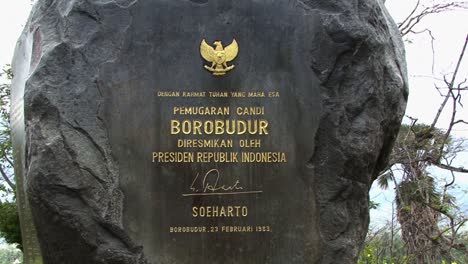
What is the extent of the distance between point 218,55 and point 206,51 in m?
0.10

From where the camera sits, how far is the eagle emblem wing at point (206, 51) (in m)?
5.30

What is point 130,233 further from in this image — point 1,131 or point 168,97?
point 1,131

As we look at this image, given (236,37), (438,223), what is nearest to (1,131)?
(438,223)

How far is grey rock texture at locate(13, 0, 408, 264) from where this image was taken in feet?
16.6

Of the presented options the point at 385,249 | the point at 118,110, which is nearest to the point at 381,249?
the point at 385,249

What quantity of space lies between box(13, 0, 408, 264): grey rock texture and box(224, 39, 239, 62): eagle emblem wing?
0.19 meters

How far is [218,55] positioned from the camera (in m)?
5.29

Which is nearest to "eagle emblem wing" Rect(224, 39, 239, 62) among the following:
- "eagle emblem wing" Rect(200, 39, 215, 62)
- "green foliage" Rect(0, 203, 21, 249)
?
"eagle emblem wing" Rect(200, 39, 215, 62)

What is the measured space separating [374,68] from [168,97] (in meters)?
1.64

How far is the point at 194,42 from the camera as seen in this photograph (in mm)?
5324
